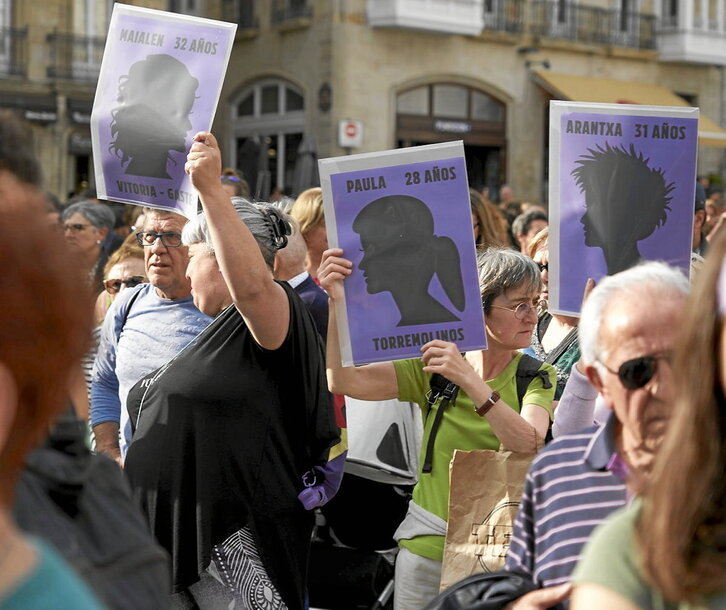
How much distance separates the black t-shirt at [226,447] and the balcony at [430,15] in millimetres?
23689

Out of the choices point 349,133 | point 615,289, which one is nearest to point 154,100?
point 615,289

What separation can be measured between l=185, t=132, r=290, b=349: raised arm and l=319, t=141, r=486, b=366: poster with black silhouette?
0.20 m

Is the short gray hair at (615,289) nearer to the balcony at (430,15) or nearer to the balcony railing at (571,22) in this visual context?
the balcony at (430,15)

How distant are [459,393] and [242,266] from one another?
717 mm

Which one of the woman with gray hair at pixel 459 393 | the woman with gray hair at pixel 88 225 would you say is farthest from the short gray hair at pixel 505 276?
the woman with gray hair at pixel 88 225

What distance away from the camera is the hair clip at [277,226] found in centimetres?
377

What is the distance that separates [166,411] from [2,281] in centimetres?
220

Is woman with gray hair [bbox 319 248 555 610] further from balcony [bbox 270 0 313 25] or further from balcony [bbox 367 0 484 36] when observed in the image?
balcony [bbox 270 0 313 25]

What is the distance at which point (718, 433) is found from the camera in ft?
5.65

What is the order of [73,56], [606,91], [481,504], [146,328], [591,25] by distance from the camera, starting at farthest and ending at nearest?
[591,25], [606,91], [73,56], [146,328], [481,504]

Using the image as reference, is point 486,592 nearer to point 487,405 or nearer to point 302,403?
point 487,405

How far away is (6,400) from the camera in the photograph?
1.32 m

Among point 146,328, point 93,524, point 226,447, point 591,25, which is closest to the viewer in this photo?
point 93,524

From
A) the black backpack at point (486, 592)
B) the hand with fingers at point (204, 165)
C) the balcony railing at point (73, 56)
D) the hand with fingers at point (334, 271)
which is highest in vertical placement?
the balcony railing at point (73, 56)
